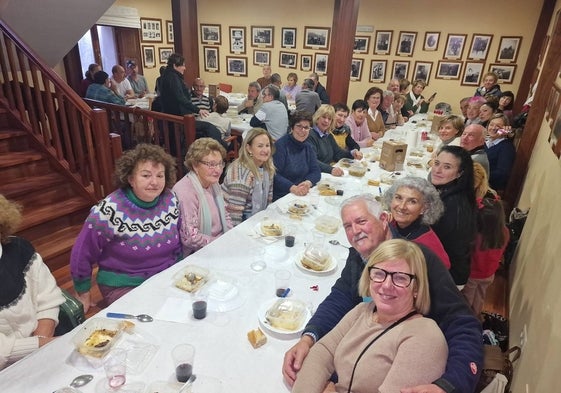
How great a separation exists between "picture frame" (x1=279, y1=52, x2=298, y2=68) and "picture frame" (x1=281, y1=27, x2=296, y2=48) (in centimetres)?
19

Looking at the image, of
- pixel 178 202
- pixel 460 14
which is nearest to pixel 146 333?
pixel 178 202

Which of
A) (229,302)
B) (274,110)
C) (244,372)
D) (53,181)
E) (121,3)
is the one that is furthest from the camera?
(121,3)

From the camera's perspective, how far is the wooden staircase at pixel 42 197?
3.09 meters

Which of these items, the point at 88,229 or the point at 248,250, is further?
the point at 248,250

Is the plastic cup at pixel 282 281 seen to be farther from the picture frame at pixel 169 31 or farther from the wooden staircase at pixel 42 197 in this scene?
the picture frame at pixel 169 31

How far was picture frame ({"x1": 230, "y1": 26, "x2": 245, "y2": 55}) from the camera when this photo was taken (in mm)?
9258

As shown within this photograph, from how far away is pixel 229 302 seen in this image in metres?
1.66

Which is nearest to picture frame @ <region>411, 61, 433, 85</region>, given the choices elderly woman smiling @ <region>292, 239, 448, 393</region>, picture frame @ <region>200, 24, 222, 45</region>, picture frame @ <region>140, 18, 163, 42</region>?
picture frame @ <region>200, 24, 222, 45</region>

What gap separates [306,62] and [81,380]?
28.2 ft

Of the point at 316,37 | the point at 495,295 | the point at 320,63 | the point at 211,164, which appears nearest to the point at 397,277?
the point at 211,164

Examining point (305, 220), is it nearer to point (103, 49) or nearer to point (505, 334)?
point (505, 334)

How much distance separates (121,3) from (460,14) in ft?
25.1

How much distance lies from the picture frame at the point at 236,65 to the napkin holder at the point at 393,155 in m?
6.77

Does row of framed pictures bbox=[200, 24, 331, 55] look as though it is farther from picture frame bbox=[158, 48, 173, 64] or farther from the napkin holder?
the napkin holder
